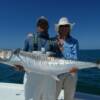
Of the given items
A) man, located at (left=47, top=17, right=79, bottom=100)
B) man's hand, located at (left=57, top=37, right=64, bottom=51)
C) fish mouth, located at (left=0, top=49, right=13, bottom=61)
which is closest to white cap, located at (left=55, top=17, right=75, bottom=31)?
man, located at (left=47, top=17, right=79, bottom=100)

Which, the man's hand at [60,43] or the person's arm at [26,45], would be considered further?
the man's hand at [60,43]

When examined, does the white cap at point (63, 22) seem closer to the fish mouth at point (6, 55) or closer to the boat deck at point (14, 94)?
the fish mouth at point (6, 55)

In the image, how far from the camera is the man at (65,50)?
4.87 meters

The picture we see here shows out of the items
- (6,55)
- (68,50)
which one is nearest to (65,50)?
(68,50)

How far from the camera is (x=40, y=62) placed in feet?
15.2

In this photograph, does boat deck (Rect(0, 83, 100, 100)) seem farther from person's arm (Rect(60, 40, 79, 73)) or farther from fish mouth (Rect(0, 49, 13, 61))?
fish mouth (Rect(0, 49, 13, 61))

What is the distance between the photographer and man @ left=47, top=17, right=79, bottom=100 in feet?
16.0

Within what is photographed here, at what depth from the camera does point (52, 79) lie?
15.7 feet

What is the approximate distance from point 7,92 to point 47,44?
78.7 inches

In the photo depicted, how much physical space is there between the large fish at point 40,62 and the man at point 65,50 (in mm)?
179

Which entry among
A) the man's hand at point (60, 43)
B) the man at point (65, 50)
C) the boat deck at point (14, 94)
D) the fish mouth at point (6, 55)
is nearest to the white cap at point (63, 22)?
the man at point (65, 50)

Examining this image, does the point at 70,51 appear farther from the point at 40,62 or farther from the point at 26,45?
the point at 26,45

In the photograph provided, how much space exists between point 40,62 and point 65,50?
0.48 metres

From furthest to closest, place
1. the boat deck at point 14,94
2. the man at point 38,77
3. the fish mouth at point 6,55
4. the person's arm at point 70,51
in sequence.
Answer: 1. the boat deck at point 14,94
2. the person's arm at point 70,51
3. the man at point 38,77
4. the fish mouth at point 6,55
